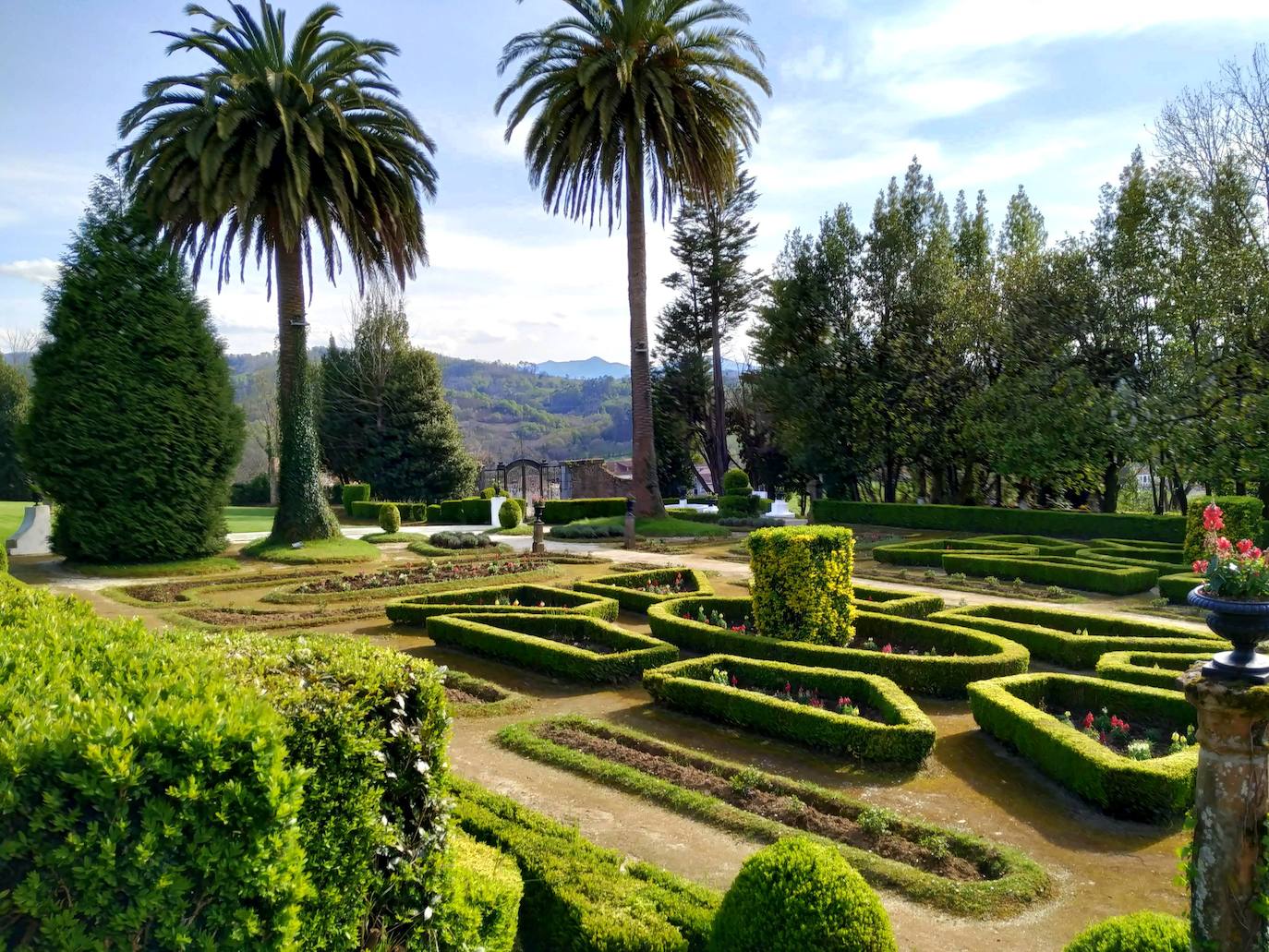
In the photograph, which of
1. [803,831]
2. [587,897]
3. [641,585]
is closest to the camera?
[587,897]

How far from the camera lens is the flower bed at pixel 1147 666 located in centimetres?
795

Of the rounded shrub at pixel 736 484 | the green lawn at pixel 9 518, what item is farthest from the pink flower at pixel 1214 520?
the rounded shrub at pixel 736 484

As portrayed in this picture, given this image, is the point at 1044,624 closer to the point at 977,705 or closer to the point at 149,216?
the point at 977,705

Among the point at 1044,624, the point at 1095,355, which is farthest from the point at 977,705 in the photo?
the point at 1095,355

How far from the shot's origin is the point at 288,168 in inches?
758

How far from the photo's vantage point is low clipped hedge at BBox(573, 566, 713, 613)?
13016 mm

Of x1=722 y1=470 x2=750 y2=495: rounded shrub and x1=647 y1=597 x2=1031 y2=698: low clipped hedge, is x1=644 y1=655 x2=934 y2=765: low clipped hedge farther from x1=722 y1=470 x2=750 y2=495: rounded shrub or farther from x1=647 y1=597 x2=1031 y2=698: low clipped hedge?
x1=722 y1=470 x2=750 y2=495: rounded shrub

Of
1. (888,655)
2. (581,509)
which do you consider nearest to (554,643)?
(888,655)

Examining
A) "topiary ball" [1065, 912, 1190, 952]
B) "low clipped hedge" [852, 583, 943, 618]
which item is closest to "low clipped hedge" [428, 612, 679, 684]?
"low clipped hedge" [852, 583, 943, 618]

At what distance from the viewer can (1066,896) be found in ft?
15.7

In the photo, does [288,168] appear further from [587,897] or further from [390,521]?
[587,897]

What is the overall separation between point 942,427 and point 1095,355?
5.85 meters

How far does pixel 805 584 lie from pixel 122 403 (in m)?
15.8

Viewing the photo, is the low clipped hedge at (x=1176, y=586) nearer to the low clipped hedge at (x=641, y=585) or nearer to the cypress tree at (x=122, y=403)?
the low clipped hedge at (x=641, y=585)
